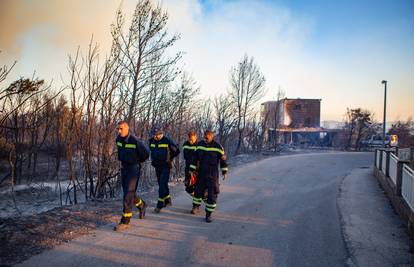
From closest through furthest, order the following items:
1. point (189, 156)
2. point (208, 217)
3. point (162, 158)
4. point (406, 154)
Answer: point (208, 217) < point (162, 158) < point (189, 156) < point (406, 154)

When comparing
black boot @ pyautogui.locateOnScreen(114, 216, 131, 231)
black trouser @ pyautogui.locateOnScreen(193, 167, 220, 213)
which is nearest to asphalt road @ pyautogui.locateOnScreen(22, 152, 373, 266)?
black boot @ pyautogui.locateOnScreen(114, 216, 131, 231)

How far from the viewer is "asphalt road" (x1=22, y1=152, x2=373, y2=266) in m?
4.57

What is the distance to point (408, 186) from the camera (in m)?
7.20

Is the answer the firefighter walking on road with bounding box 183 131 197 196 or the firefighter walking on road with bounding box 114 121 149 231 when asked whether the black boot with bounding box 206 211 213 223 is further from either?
the firefighter walking on road with bounding box 114 121 149 231

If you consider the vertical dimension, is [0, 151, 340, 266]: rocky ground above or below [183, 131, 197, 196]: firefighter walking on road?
below

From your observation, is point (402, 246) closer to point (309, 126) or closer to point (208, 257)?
point (208, 257)

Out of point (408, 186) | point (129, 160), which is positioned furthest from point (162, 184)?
point (408, 186)

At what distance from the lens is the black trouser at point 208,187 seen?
6.66 m

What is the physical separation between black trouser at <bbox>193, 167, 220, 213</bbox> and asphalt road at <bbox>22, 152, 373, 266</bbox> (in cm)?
36

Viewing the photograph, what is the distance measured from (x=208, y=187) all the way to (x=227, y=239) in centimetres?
155

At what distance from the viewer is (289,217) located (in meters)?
7.05

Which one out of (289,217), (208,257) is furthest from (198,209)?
(208,257)

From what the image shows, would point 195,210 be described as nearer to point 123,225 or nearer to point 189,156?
point 189,156

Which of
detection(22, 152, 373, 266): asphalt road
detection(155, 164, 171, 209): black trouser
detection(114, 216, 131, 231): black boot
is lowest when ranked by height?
detection(22, 152, 373, 266): asphalt road
